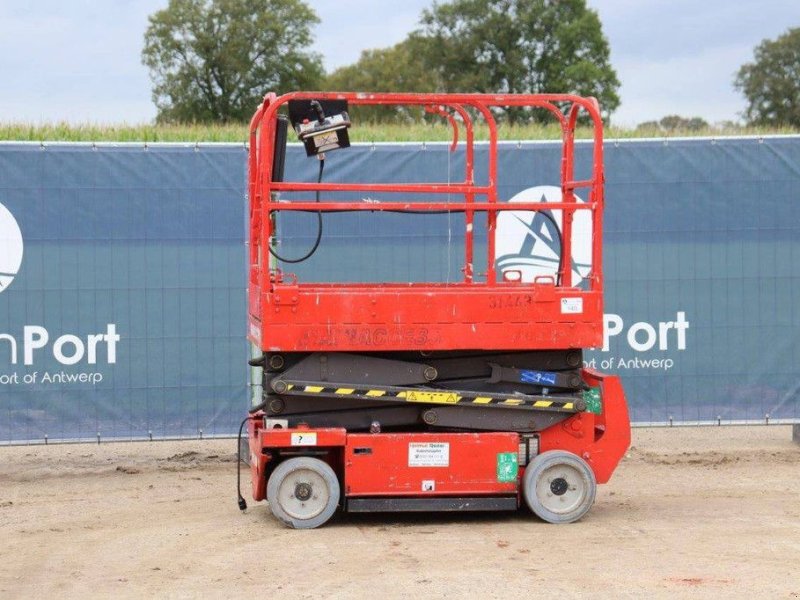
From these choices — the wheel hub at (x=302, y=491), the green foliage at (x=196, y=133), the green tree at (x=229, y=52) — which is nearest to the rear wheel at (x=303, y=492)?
the wheel hub at (x=302, y=491)

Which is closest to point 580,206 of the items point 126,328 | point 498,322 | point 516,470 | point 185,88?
point 498,322

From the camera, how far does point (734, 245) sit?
13.0 meters

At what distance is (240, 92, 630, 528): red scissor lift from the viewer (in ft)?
31.6

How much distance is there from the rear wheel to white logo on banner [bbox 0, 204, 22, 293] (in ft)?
12.7

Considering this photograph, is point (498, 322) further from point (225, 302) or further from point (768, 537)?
point (225, 302)

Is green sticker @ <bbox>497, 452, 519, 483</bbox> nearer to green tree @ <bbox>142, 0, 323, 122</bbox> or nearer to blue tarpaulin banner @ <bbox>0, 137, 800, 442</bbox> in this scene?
blue tarpaulin banner @ <bbox>0, 137, 800, 442</bbox>

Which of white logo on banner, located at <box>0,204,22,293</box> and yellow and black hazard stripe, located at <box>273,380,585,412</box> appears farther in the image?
white logo on banner, located at <box>0,204,22,293</box>

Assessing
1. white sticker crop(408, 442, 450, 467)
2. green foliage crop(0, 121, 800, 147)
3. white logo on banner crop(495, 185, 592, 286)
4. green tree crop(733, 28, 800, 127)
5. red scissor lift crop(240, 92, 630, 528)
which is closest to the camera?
red scissor lift crop(240, 92, 630, 528)

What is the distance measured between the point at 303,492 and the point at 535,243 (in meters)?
4.08

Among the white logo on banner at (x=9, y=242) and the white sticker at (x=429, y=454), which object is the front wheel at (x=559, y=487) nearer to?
the white sticker at (x=429, y=454)

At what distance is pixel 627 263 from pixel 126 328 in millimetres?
4615

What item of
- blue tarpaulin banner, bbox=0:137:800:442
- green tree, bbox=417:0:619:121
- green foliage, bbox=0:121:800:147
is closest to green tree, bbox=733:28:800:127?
green tree, bbox=417:0:619:121

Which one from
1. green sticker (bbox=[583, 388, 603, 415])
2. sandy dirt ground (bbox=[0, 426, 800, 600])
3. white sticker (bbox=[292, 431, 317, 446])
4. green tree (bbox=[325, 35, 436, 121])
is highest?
green tree (bbox=[325, 35, 436, 121])

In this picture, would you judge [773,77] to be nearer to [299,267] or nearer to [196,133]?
[196,133]
